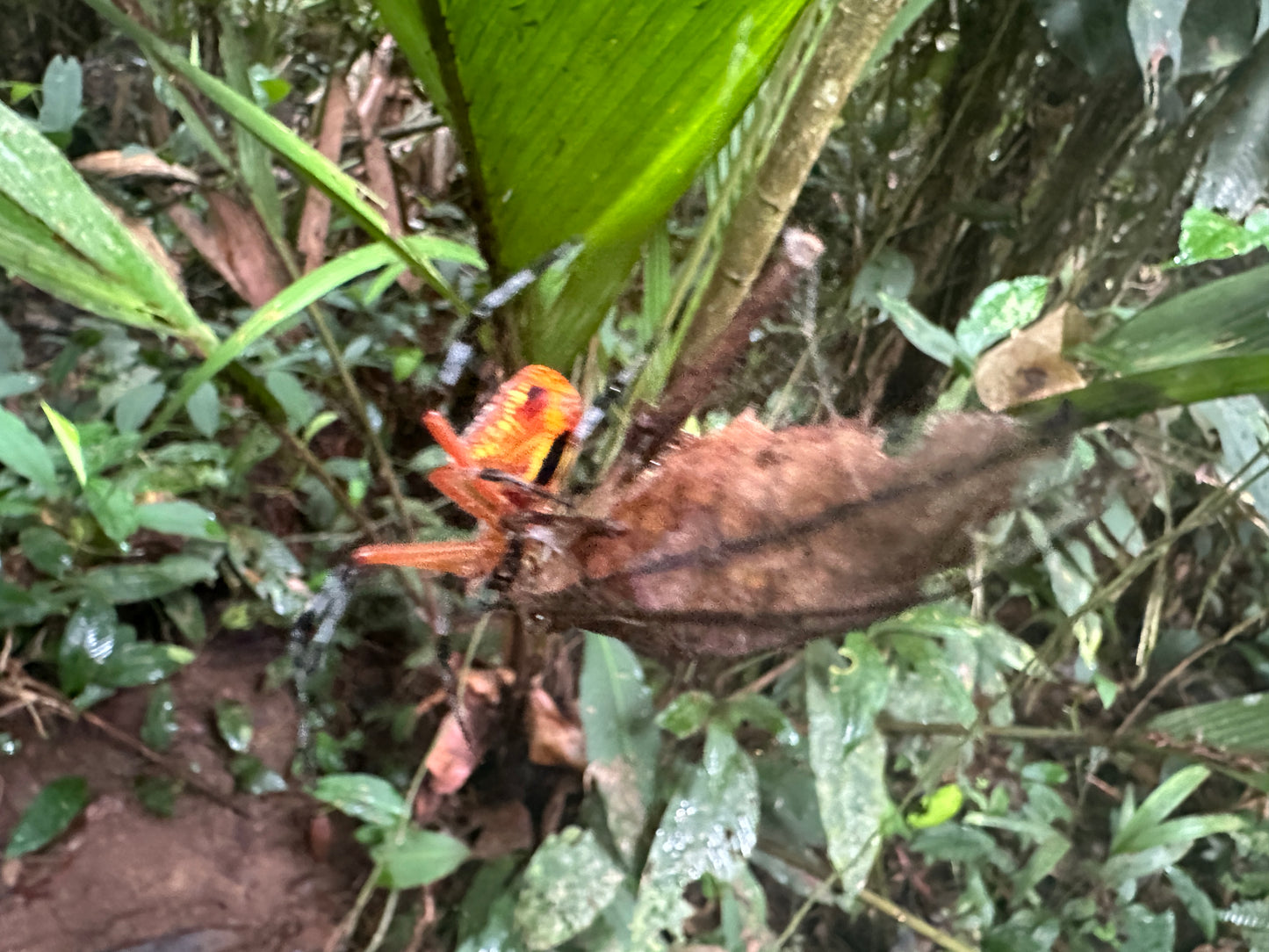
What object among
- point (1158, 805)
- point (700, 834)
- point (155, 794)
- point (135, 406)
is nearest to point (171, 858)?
point (155, 794)

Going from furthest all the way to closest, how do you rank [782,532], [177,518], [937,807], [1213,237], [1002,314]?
[937,807]
[177,518]
[1002,314]
[1213,237]
[782,532]

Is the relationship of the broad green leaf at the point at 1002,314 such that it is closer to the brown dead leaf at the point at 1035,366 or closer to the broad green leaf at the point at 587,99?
the brown dead leaf at the point at 1035,366

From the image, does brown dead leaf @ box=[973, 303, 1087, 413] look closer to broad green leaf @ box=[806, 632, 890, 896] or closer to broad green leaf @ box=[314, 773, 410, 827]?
broad green leaf @ box=[806, 632, 890, 896]

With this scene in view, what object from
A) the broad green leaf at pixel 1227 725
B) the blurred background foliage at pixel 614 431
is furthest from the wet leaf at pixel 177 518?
the broad green leaf at pixel 1227 725

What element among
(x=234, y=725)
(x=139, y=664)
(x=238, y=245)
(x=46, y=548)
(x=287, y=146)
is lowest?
(x=234, y=725)

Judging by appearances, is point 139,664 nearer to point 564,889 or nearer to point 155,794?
point 155,794

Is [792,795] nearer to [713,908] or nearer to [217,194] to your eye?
[713,908]
